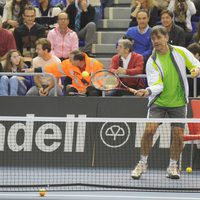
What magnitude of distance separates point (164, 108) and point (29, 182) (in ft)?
7.14

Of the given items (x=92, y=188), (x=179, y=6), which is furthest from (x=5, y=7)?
(x=92, y=188)

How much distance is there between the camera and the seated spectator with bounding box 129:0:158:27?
54.9 feet

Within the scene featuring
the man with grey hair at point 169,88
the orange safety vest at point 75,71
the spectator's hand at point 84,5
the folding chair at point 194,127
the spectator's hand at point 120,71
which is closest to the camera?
the man with grey hair at point 169,88

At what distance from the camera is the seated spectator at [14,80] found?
15.0 metres

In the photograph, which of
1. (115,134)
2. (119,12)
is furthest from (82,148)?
(119,12)

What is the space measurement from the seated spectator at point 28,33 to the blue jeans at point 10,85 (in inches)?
64.1

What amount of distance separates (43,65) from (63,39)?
3.57ft

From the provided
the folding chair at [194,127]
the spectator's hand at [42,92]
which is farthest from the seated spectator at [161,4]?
the folding chair at [194,127]

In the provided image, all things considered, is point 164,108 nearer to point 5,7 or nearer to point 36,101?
point 36,101

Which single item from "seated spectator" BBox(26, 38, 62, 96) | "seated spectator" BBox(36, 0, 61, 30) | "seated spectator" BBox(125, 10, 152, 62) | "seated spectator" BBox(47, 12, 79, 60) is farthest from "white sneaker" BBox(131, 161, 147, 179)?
"seated spectator" BBox(36, 0, 61, 30)

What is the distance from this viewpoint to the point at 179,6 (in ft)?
55.2

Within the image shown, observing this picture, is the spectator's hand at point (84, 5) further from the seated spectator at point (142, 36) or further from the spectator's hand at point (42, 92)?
the spectator's hand at point (42, 92)

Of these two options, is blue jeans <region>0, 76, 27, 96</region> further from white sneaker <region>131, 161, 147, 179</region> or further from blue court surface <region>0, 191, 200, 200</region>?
blue court surface <region>0, 191, 200, 200</region>

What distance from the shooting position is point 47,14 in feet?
59.3
